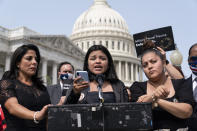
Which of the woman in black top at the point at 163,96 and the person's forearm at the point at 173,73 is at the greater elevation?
the person's forearm at the point at 173,73

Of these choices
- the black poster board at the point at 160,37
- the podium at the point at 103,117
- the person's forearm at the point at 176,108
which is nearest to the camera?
the podium at the point at 103,117

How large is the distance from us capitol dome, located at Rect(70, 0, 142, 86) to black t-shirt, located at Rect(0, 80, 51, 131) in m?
84.3

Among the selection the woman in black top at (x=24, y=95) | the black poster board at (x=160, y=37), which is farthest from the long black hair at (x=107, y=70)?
the black poster board at (x=160, y=37)

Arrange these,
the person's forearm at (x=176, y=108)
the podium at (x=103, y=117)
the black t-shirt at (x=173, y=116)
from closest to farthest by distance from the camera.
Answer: the podium at (x=103, y=117) → the person's forearm at (x=176, y=108) → the black t-shirt at (x=173, y=116)

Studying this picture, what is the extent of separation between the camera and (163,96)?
2.93 m

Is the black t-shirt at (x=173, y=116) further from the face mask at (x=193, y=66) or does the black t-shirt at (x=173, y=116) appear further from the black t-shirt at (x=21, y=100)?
the black t-shirt at (x=21, y=100)

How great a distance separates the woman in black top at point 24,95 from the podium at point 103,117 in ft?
1.62

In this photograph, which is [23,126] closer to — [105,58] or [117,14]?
[105,58]

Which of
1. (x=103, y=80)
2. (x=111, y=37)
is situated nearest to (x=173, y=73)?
(x=103, y=80)

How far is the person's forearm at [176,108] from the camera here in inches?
116

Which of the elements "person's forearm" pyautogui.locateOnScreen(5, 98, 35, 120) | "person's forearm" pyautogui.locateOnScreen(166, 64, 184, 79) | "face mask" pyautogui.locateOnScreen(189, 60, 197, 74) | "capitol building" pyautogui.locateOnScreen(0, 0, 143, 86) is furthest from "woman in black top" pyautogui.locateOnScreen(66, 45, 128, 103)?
"capitol building" pyautogui.locateOnScreen(0, 0, 143, 86)

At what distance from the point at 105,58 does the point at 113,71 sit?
270 mm

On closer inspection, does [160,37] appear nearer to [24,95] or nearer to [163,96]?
[163,96]

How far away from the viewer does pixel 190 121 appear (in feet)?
11.2
